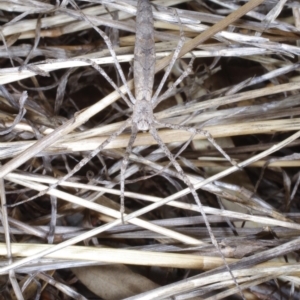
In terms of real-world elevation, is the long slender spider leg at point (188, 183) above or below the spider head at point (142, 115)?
below

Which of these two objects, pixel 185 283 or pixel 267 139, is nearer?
pixel 185 283

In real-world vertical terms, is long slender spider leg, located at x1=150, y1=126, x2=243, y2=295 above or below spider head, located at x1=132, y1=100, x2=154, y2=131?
below

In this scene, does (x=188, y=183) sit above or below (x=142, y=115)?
below

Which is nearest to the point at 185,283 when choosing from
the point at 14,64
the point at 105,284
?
the point at 105,284

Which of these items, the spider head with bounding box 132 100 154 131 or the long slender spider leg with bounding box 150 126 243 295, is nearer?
the long slender spider leg with bounding box 150 126 243 295

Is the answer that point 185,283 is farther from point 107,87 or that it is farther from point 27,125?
point 107,87
